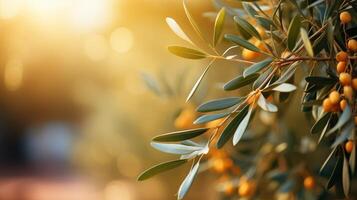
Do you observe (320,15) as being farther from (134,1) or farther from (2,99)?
(2,99)

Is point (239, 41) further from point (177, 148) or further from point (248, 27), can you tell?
point (177, 148)

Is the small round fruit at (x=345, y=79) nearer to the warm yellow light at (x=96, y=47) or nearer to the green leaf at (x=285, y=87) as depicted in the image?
the green leaf at (x=285, y=87)

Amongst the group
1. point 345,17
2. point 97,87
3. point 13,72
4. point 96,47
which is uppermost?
point 345,17

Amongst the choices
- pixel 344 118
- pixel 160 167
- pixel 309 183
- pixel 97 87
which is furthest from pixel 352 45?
pixel 97 87

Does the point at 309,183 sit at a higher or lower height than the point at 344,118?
lower

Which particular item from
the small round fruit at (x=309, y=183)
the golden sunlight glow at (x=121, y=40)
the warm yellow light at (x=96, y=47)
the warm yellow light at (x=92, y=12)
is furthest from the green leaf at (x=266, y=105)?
the warm yellow light at (x=96, y=47)

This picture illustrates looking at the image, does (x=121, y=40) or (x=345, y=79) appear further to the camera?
(x=121, y=40)

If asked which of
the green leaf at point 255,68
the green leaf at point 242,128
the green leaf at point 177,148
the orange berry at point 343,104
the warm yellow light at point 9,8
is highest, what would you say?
the warm yellow light at point 9,8
